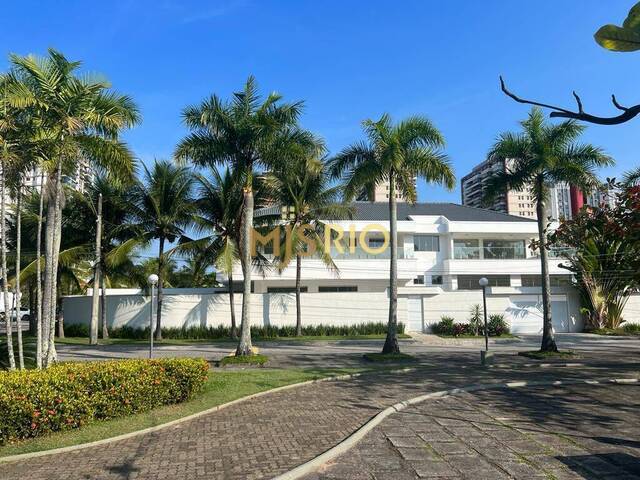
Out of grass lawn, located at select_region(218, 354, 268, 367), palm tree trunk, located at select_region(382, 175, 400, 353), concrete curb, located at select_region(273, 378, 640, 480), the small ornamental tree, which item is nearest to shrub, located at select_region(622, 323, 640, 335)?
the small ornamental tree

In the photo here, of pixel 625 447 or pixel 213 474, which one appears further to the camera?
pixel 625 447

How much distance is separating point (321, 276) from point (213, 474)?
3024cm

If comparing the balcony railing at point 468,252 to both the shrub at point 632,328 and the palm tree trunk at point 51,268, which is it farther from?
the palm tree trunk at point 51,268

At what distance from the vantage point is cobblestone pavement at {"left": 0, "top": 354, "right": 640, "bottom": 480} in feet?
19.7

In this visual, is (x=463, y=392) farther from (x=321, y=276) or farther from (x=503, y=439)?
(x=321, y=276)

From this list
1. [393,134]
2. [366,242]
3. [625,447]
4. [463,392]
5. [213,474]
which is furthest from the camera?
[366,242]

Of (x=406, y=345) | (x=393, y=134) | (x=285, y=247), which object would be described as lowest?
(x=406, y=345)

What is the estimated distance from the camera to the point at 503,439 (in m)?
7.11

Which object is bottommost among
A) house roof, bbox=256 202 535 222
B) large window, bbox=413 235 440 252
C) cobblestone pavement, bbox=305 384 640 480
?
cobblestone pavement, bbox=305 384 640 480

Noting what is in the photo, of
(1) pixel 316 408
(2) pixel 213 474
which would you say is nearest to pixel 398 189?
(1) pixel 316 408

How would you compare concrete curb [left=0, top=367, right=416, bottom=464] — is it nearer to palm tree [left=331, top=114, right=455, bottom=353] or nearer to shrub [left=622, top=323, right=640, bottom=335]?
palm tree [left=331, top=114, right=455, bottom=353]

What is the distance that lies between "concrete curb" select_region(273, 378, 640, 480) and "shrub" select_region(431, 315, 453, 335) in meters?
18.9

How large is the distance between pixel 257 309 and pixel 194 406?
2178cm

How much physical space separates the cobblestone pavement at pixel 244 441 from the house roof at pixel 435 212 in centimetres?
2954
